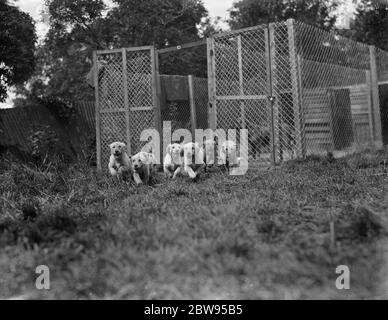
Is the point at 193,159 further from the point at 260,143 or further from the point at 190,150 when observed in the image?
the point at 260,143

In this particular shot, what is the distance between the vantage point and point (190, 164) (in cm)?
828

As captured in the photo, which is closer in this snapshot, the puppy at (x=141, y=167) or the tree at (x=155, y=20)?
the puppy at (x=141, y=167)

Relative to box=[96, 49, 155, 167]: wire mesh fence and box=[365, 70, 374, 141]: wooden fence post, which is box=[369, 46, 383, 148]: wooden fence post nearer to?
box=[365, 70, 374, 141]: wooden fence post

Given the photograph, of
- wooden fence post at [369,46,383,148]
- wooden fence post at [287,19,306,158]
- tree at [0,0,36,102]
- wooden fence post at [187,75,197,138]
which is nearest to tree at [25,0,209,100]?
tree at [0,0,36,102]

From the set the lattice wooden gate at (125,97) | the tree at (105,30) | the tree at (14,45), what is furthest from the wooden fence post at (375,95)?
the tree at (14,45)

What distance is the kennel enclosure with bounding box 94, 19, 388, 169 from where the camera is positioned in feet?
29.4

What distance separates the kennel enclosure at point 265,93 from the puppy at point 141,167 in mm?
1870

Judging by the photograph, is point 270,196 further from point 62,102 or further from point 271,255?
point 62,102

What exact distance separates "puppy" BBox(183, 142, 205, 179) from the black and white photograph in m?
0.04

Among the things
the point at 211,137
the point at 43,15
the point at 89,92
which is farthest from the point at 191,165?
the point at 89,92

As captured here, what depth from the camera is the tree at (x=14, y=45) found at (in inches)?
526

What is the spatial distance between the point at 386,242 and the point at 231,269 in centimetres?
121

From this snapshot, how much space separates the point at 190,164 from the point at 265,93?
2156mm

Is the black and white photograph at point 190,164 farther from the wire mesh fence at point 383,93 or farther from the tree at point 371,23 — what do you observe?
the tree at point 371,23
